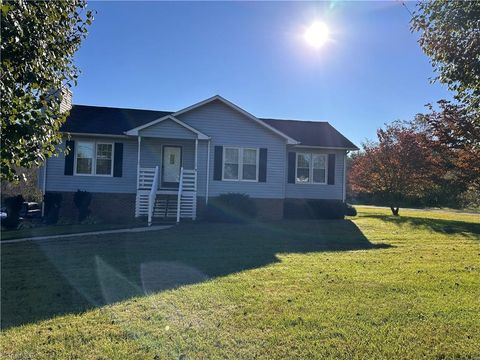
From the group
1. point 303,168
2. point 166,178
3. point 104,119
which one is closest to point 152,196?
point 166,178

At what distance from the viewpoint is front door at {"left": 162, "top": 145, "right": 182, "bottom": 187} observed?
62.1 ft

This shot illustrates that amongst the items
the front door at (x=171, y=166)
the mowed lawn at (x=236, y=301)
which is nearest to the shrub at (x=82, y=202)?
the front door at (x=171, y=166)

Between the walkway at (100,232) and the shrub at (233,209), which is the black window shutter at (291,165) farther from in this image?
the walkway at (100,232)

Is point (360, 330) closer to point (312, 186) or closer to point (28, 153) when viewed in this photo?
point (28, 153)

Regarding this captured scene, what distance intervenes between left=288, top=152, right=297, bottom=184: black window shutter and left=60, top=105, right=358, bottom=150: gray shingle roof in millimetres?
759

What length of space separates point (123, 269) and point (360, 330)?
4.64 meters

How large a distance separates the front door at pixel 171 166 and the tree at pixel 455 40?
13679 mm

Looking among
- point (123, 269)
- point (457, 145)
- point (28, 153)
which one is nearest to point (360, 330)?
point (28, 153)

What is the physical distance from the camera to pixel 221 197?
58.4 ft

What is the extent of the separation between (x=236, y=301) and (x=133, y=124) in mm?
14815

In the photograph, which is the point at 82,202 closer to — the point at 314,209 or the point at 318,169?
the point at 314,209

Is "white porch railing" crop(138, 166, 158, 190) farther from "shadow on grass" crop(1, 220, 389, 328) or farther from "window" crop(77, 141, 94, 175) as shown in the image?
"shadow on grass" crop(1, 220, 389, 328)

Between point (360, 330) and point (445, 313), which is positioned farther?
point (445, 313)

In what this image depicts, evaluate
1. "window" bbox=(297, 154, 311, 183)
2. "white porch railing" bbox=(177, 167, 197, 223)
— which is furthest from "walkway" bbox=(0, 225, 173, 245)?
"window" bbox=(297, 154, 311, 183)
